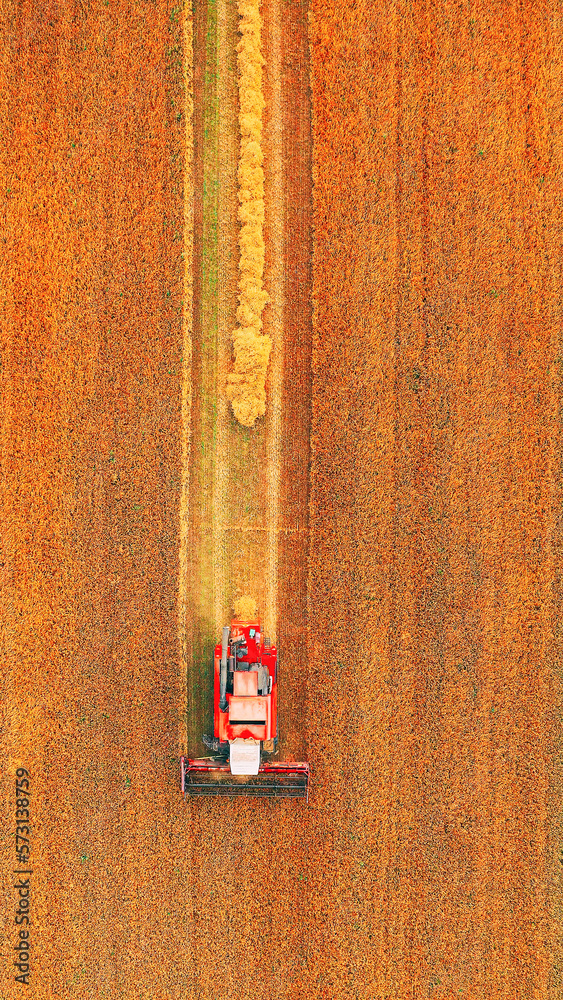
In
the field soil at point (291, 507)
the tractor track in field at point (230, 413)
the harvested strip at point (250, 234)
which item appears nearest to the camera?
the harvested strip at point (250, 234)

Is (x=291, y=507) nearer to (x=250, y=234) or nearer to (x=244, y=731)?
(x=244, y=731)

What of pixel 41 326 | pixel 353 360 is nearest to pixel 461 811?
pixel 353 360

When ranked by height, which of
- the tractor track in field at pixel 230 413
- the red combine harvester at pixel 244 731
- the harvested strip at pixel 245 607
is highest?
the tractor track in field at pixel 230 413

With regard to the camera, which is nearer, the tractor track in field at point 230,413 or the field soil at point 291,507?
the field soil at point 291,507

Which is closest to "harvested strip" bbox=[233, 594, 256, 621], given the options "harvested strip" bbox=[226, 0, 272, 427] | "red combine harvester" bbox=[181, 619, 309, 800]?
Answer: "red combine harvester" bbox=[181, 619, 309, 800]

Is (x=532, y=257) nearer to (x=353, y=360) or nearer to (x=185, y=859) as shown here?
(x=353, y=360)

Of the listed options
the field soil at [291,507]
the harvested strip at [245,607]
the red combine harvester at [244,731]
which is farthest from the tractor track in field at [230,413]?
the red combine harvester at [244,731]

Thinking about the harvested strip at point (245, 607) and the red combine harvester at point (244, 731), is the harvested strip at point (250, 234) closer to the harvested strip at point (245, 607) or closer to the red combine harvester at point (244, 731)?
the harvested strip at point (245, 607)

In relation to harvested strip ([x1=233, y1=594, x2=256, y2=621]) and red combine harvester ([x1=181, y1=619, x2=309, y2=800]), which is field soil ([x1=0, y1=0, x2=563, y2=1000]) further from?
red combine harvester ([x1=181, y1=619, x2=309, y2=800])
